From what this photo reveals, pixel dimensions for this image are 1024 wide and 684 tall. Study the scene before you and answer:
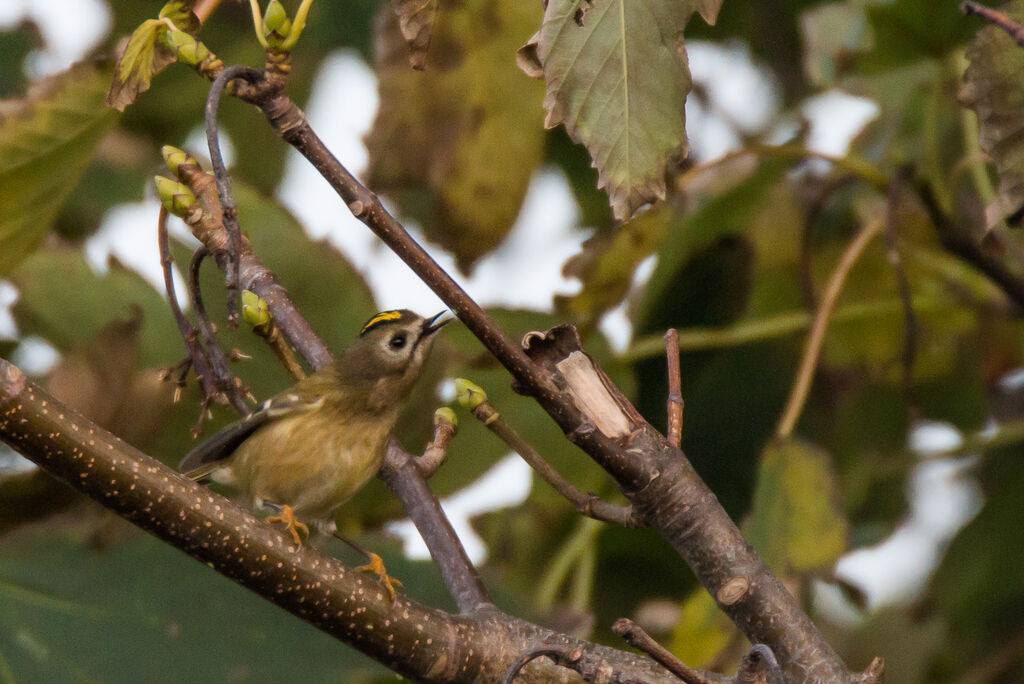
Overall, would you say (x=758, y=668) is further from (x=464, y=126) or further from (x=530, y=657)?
(x=464, y=126)

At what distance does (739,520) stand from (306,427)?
99cm

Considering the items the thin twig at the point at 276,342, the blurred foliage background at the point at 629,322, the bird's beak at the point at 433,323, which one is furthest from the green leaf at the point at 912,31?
the thin twig at the point at 276,342

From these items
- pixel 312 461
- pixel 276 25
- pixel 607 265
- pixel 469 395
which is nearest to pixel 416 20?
pixel 276 25

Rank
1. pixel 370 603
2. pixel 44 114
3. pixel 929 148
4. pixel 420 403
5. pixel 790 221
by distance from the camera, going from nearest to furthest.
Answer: pixel 370 603, pixel 44 114, pixel 929 148, pixel 420 403, pixel 790 221

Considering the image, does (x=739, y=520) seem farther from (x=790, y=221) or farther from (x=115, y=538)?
(x=115, y=538)

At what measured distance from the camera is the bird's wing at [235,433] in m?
1.96

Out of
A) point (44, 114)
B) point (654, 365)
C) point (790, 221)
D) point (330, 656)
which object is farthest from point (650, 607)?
point (44, 114)

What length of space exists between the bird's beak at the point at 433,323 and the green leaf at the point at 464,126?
4.9 inches

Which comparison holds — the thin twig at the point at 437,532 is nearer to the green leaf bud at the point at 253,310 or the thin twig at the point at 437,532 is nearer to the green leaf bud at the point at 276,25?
the green leaf bud at the point at 253,310

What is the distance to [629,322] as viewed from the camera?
2521 mm

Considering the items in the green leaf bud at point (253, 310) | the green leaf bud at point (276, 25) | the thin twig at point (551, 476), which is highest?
the green leaf bud at point (276, 25)

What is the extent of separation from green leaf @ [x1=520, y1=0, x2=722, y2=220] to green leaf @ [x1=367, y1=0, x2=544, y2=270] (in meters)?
0.86

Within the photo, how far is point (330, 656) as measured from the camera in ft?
6.73

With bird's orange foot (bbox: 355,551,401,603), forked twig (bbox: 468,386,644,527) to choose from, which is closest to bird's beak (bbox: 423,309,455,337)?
bird's orange foot (bbox: 355,551,401,603)
